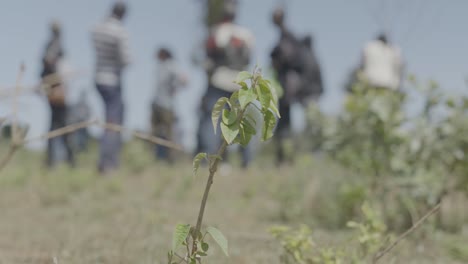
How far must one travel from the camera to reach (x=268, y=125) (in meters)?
1.19

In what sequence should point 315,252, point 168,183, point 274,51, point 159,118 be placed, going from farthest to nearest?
point 159,118, point 274,51, point 168,183, point 315,252

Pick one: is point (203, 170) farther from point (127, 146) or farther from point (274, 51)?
point (127, 146)

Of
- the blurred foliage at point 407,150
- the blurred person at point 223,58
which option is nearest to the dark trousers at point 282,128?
the blurred person at point 223,58

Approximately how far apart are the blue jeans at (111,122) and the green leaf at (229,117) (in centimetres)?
590

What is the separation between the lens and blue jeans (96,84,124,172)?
22.9 ft

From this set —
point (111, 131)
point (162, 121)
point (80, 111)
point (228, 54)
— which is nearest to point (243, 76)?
point (228, 54)

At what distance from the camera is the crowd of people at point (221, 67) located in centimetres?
687

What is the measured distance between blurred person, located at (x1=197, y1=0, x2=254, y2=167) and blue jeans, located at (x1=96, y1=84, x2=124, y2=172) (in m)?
0.96

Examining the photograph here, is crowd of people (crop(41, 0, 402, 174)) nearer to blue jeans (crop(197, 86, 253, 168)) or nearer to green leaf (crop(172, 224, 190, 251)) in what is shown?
blue jeans (crop(197, 86, 253, 168))

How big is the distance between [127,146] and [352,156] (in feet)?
22.6

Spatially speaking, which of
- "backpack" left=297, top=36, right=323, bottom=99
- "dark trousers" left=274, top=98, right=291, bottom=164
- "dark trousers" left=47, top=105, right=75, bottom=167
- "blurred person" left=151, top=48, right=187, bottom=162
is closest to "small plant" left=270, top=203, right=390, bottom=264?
"dark trousers" left=274, top=98, right=291, bottom=164

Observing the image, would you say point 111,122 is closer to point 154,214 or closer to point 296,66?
point 296,66

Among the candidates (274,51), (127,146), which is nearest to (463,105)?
(274,51)

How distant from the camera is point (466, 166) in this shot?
11.7 ft
